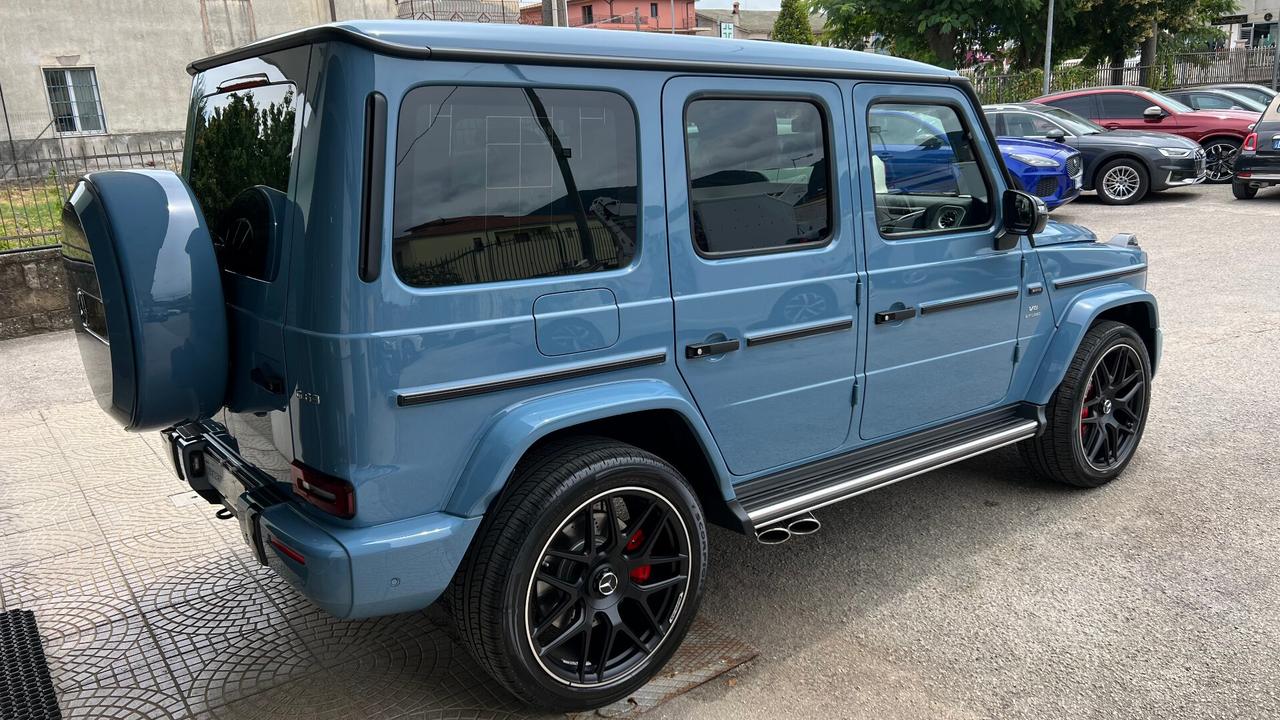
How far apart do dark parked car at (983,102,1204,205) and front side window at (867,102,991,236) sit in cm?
1081

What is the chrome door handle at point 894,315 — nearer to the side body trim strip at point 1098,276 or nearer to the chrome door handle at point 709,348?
the chrome door handle at point 709,348

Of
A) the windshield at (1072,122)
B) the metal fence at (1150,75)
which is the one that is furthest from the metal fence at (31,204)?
the metal fence at (1150,75)

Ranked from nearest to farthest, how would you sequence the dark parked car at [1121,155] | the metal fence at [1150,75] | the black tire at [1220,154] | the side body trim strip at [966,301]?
the side body trim strip at [966,301] → the dark parked car at [1121,155] → the black tire at [1220,154] → the metal fence at [1150,75]

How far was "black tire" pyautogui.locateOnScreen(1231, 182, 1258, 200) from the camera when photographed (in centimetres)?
1423

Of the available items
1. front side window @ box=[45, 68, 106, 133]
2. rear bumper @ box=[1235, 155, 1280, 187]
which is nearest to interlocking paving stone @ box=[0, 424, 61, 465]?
rear bumper @ box=[1235, 155, 1280, 187]

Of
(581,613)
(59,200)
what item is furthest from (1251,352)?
(59,200)

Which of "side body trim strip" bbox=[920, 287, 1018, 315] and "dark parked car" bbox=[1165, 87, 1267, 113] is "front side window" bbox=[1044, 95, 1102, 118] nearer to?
"dark parked car" bbox=[1165, 87, 1267, 113]

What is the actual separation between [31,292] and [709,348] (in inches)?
312

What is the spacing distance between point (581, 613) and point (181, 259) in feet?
5.05

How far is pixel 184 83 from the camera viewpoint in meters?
22.7

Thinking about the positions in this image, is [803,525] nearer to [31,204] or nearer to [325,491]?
[325,491]

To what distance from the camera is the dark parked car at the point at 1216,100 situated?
55.1 feet

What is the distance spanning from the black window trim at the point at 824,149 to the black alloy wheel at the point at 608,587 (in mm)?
847

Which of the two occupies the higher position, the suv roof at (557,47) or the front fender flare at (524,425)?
the suv roof at (557,47)
